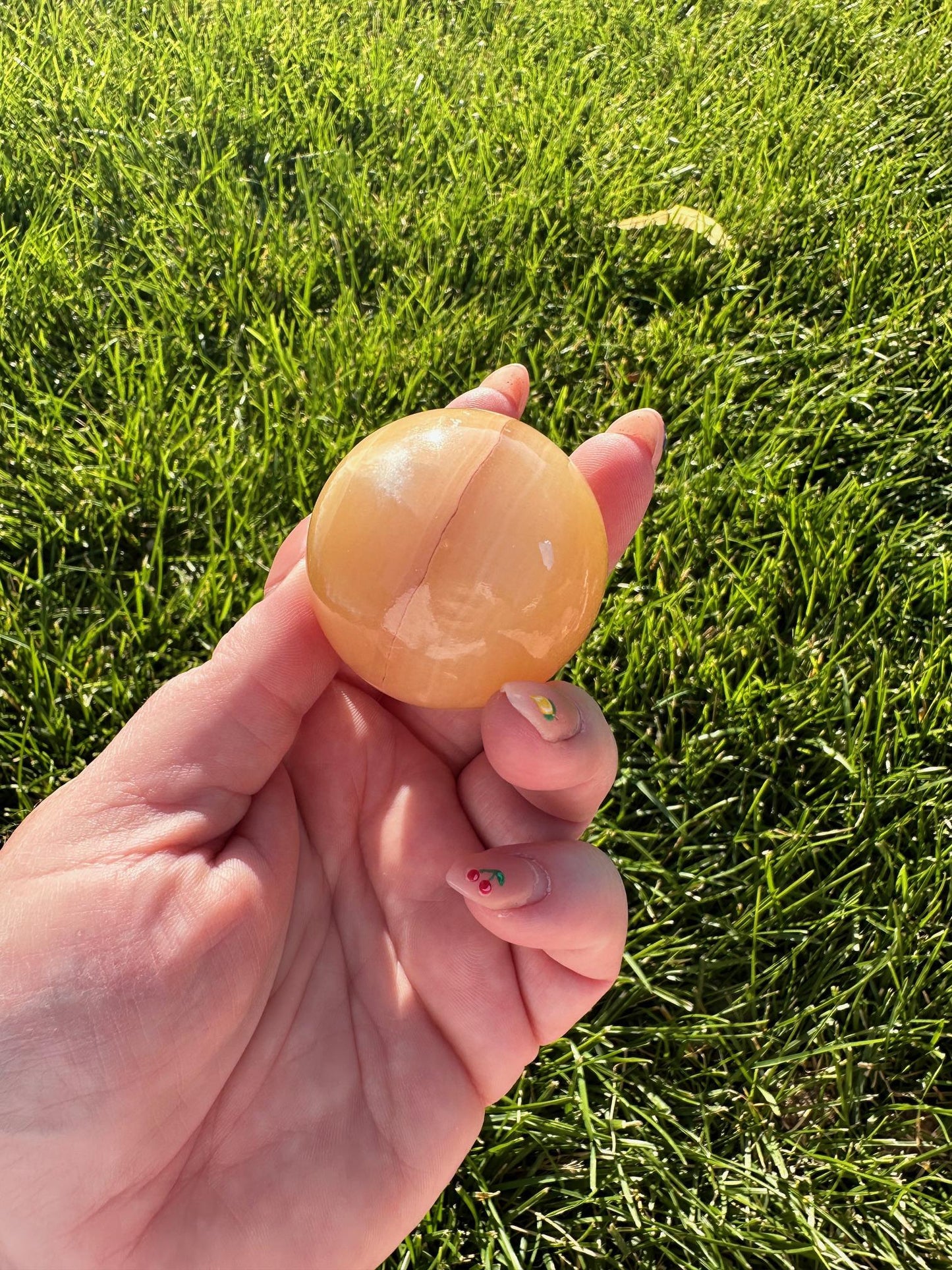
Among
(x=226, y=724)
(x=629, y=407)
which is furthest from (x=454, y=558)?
(x=629, y=407)

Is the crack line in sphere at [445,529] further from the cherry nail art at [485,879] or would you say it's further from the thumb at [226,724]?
the cherry nail art at [485,879]

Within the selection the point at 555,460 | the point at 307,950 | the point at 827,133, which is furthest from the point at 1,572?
the point at 827,133

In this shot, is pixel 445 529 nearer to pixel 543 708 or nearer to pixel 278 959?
pixel 543 708

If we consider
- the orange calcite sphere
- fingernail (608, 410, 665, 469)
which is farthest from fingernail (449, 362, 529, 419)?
the orange calcite sphere

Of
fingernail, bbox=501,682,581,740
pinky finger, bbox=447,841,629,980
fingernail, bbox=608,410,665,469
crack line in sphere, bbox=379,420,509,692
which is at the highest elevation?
crack line in sphere, bbox=379,420,509,692

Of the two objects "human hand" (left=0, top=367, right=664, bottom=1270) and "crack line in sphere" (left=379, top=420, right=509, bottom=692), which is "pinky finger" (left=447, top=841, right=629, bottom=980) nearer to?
"human hand" (left=0, top=367, right=664, bottom=1270)

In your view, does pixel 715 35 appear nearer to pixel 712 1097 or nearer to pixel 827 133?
pixel 827 133
